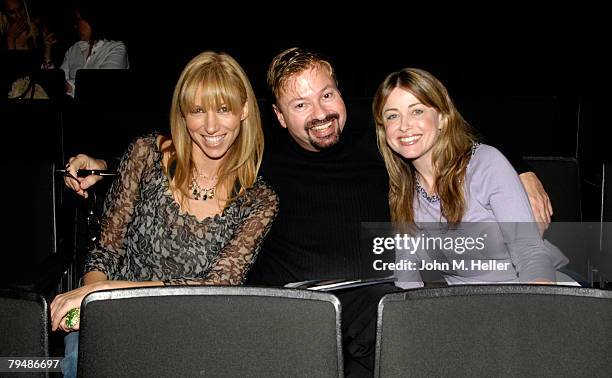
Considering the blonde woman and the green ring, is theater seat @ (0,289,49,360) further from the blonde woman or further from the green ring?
the blonde woman

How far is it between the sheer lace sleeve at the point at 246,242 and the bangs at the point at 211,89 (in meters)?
0.25

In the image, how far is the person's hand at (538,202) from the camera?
192 centimetres

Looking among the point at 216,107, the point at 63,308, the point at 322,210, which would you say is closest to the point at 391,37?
the point at 322,210

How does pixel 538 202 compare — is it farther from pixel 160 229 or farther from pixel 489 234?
pixel 160 229

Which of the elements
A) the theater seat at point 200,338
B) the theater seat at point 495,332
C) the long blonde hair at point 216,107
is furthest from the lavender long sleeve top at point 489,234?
the theater seat at point 200,338

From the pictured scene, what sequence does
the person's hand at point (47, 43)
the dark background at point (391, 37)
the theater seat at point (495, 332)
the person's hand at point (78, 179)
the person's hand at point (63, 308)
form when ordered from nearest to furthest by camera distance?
the theater seat at point (495, 332), the person's hand at point (63, 308), the person's hand at point (78, 179), the person's hand at point (47, 43), the dark background at point (391, 37)

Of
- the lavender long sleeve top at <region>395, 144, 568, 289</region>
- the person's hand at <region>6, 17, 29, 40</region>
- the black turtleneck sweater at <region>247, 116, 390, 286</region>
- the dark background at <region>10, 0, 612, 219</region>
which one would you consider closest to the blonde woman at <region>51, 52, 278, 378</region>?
the black turtleneck sweater at <region>247, 116, 390, 286</region>

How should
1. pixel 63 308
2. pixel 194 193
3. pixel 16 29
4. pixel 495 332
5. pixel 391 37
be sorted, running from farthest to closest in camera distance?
pixel 391 37, pixel 16 29, pixel 194 193, pixel 63 308, pixel 495 332

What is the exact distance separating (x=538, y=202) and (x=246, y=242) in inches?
31.3

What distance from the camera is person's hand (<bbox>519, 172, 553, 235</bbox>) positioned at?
1.92 metres

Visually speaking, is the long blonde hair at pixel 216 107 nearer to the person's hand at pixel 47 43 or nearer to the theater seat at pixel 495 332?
the theater seat at pixel 495 332

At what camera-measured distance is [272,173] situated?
2076mm

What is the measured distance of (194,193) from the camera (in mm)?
1949

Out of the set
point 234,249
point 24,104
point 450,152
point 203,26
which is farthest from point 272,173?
point 203,26
